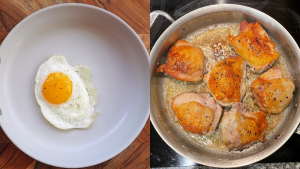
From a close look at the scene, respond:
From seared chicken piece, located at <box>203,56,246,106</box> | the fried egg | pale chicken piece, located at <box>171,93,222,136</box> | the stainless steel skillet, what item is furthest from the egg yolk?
seared chicken piece, located at <box>203,56,246,106</box>

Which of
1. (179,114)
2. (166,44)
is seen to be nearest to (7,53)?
(166,44)

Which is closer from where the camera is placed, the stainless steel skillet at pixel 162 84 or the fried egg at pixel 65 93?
the stainless steel skillet at pixel 162 84

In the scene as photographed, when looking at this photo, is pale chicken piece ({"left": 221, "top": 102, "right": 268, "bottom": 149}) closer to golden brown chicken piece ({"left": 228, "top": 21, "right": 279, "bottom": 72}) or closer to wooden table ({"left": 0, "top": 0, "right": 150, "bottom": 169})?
golden brown chicken piece ({"left": 228, "top": 21, "right": 279, "bottom": 72})

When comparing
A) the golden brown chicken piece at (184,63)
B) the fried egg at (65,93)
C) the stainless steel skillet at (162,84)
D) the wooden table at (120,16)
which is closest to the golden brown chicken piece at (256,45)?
the stainless steel skillet at (162,84)

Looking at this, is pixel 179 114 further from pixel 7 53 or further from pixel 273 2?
pixel 7 53

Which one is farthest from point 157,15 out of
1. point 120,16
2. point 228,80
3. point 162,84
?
point 228,80

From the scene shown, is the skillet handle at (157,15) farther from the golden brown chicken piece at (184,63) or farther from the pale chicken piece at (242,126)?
the pale chicken piece at (242,126)
